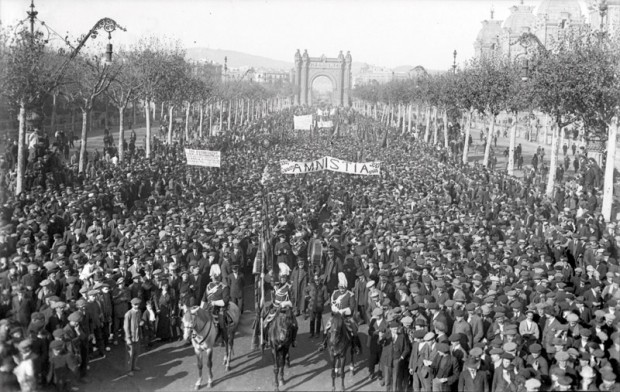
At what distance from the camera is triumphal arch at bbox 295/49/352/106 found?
145 m

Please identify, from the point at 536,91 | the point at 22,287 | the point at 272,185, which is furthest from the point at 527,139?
the point at 22,287

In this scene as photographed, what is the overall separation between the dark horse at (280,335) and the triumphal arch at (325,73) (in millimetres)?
133992

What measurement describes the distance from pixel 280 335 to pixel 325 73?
140m

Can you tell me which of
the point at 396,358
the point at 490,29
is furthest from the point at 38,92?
the point at 490,29

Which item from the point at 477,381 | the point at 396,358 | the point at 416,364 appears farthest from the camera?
the point at 396,358

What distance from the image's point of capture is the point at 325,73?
148 m

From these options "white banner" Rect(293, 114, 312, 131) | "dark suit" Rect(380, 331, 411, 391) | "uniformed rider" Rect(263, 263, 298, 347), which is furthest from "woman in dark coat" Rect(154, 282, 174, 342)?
"white banner" Rect(293, 114, 312, 131)

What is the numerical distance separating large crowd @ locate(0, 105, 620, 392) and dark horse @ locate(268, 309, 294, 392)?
942 mm

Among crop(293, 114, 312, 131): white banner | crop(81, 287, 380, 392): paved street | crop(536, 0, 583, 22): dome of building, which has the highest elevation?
crop(536, 0, 583, 22): dome of building

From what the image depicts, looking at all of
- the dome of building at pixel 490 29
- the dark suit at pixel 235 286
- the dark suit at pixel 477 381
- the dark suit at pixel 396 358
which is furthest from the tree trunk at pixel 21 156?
the dome of building at pixel 490 29

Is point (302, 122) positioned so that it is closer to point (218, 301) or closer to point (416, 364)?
point (218, 301)

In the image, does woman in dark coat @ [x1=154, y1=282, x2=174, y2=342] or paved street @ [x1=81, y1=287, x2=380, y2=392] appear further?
woman in dark coat @ [x1=154, y1=282, x2=174, y2=342]

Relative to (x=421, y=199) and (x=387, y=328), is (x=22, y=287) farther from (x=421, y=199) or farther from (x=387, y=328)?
(x=421, y=199)

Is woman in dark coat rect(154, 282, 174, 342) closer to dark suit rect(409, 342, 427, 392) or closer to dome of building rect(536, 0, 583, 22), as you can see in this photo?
dark suit rect(409, 342, 427, 392)
